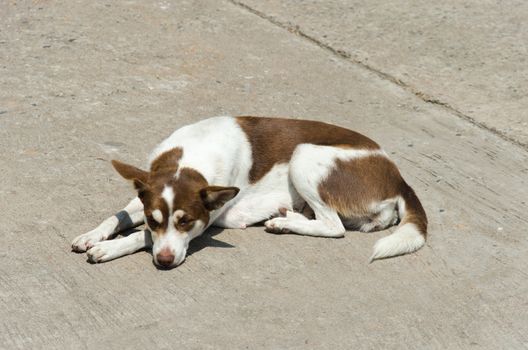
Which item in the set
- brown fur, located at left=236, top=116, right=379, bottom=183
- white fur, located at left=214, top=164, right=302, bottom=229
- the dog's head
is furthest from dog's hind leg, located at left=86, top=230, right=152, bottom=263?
brown fur, located at left=236, top=116, right=379, bottom=183

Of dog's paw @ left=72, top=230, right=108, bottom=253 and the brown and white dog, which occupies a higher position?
the brown and white dog

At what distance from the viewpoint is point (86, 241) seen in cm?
544

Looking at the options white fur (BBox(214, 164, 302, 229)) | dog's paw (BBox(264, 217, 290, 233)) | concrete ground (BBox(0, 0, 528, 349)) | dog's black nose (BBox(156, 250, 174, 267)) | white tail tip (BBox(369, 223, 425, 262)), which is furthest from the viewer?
white fur (BBox(214, 164, 302, 229))

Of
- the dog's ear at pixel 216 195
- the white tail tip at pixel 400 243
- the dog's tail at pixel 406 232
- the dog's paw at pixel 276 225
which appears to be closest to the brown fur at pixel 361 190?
the dog's tail at pixel 406 232

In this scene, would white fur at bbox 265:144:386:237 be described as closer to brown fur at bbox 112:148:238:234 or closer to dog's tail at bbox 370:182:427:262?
dog's tail at bbox 370:182:427:262

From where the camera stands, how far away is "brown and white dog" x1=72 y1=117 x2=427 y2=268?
5.40m

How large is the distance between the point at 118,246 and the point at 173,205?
40 centimetres

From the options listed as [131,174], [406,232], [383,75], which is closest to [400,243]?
[406,232]

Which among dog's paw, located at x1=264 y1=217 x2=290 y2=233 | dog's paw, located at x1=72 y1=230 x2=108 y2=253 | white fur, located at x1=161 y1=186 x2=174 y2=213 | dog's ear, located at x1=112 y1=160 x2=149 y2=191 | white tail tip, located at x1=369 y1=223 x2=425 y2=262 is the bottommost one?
dog's paw, located at x1=72 y1=230 x2=108 y2=253

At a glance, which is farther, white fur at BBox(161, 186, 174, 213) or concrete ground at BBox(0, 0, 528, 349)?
white fur at BBox(161, 186, 174, 213)

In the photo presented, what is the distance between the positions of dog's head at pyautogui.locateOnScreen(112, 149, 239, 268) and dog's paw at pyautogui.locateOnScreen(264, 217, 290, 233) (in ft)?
1.44

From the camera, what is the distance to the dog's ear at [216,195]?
5.37 metres

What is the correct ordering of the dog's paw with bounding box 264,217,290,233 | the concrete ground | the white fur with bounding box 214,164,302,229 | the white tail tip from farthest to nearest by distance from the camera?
the white fur with bounding box 214,164,302,229 → the dog's paw with bounding box 264,217,290,233 → the white tail tip → the concrete ground

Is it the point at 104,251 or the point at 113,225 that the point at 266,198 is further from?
the point at 104,251
